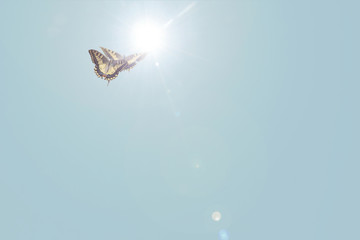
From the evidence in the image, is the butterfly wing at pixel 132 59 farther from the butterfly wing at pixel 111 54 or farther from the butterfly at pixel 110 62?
the butterfly wing at pixel 111 54

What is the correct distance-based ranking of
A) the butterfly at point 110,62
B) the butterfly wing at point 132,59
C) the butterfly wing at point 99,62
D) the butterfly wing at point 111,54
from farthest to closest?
the butterfly wing at point 132,59
the butterfly wing at point 111,54
the butterfly at point 110,62
the butterfly wing at point 99,62

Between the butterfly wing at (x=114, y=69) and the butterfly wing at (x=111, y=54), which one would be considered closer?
the butterfly wing at (x=114, y=69)

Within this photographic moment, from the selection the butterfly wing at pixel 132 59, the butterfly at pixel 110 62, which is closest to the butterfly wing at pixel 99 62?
the butterfly at pixel 110 62

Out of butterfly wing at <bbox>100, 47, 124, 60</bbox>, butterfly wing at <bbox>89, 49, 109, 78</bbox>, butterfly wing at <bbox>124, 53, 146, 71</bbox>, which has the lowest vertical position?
butterfly wing at <bbox>89, 49, 109, 78</bbox>

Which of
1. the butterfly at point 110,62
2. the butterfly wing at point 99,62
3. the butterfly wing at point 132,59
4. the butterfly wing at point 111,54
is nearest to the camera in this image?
the butterfly wing at point 99,62

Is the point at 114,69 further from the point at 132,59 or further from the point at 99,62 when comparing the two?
the point at 132,59

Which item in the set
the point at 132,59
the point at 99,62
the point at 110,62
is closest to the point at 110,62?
the point at 110,62

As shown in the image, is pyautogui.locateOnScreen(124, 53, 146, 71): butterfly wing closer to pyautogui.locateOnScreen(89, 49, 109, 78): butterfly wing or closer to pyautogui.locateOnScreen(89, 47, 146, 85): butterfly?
pyautogui.locateOnScreen(89, 47, 146, 85): butterfly

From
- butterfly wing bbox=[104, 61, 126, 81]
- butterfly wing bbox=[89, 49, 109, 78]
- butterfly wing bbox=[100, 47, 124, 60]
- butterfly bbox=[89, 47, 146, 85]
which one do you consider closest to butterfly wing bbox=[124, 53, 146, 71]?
butterfly bbox=[89, 47, 146, 85]
